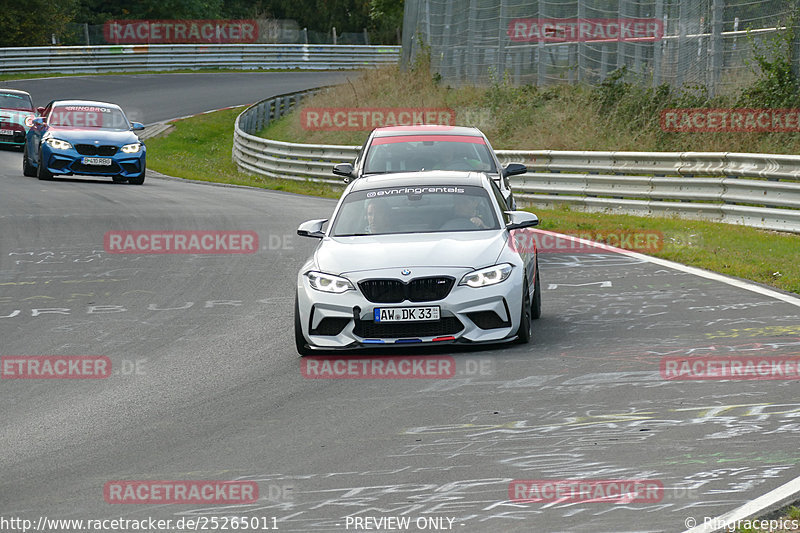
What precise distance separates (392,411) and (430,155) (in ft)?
24.8

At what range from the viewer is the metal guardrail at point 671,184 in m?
17.9

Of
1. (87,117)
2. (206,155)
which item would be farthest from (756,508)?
(206,155)

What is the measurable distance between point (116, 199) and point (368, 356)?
44.1 feet

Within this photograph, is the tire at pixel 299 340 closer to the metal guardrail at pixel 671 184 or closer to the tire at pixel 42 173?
the metal guardrail at pixel 671 184

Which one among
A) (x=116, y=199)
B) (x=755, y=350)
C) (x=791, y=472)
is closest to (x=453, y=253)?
(x=755, y=350)

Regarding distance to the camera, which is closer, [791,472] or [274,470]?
[791,472]

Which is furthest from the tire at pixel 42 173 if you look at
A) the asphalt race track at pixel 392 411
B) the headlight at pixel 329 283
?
the headlight at pixel 329 283

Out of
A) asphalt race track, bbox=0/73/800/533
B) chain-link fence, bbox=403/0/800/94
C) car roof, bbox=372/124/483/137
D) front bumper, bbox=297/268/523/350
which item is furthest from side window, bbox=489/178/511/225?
chain-link fence, bbox=403/0/800/94

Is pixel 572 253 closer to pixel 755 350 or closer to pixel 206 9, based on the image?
pixel 755 350

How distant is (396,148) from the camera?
15.3 metres

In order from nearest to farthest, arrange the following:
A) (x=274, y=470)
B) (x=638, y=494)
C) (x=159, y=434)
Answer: (x=638, y=494), (x=274, y=470), (x=159, y=434)

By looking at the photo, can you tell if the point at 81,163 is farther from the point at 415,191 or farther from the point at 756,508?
the point at 756,508

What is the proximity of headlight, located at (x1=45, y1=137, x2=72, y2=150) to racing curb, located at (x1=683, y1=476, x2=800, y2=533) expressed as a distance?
21561mm

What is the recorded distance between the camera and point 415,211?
Result: 1079cm
